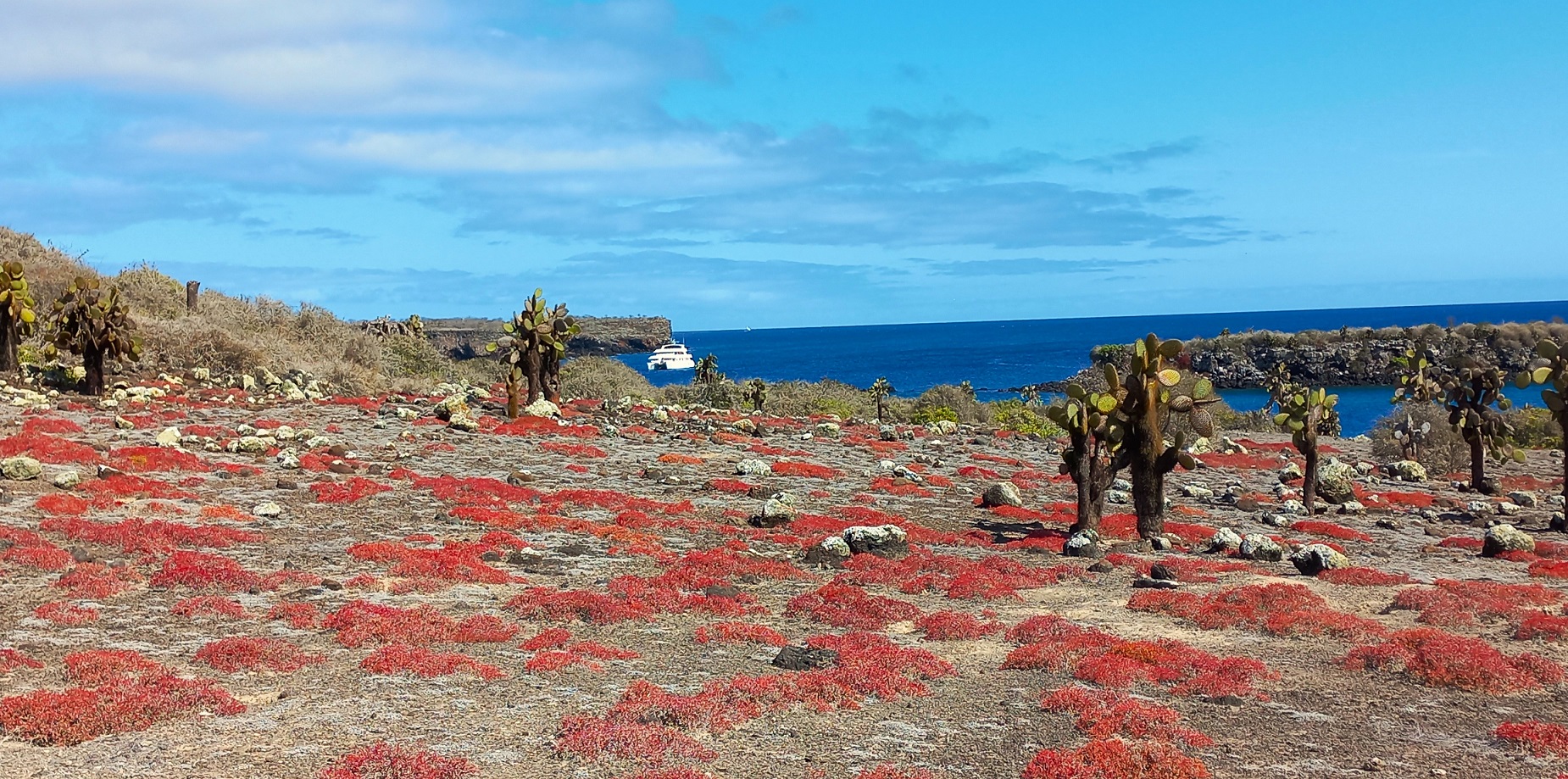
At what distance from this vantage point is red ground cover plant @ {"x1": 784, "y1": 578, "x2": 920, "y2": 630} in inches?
533

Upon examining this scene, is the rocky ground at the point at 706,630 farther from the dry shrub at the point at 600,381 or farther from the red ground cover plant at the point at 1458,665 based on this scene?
the dry shrub at the point at 600,381

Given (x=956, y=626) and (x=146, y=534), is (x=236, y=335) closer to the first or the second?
(x=146, y=534)

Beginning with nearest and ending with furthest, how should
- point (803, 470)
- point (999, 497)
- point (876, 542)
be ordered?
point (876, 542) → point (999, 497) → point (803, 470)

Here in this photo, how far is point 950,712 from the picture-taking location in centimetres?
1003

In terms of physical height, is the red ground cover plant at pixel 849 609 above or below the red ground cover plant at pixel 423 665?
below

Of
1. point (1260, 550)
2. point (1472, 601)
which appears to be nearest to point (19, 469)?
→ point (1260, 550)

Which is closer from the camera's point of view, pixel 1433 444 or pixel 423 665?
pixel 423 665

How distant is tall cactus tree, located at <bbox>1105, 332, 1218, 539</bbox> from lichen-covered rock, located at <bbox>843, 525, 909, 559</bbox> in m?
5.30

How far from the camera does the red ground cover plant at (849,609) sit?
13539 millimetres

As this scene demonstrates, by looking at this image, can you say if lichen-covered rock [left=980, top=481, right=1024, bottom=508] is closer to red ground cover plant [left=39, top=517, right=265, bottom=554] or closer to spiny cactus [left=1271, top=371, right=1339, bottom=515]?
spiny cactus [left=1271, top=371, right=1339, bottom=515]

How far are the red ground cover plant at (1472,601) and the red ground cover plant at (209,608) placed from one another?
1520cm

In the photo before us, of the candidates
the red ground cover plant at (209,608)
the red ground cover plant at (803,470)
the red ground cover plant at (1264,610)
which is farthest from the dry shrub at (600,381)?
the red ground cover plant at (1264,610)

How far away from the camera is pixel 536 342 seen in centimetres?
3916

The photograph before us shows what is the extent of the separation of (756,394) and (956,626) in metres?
44.5
